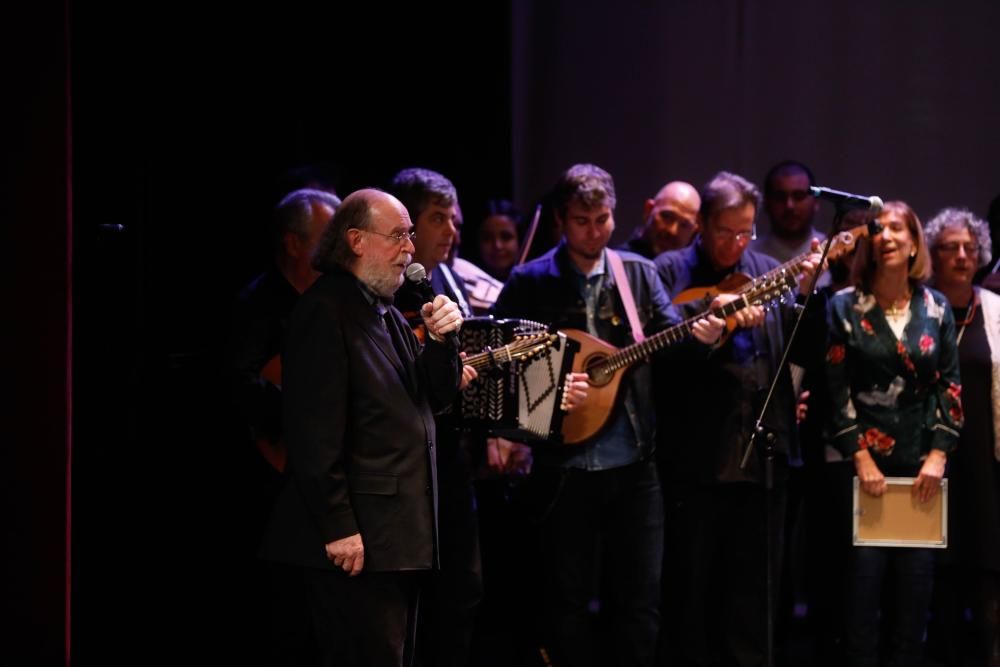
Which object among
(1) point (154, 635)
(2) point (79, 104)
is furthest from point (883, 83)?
(1) point (154, 635)

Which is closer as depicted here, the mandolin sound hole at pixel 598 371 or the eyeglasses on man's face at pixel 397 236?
the eyeglasses on man's face at pixel 397 236

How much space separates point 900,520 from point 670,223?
1799mm

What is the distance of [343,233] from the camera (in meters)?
3.55

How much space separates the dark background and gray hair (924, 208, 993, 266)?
145 cm

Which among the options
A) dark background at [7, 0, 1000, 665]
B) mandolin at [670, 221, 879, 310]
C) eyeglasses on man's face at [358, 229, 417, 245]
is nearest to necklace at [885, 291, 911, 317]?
mandolin at [670, 221, 879, 310]

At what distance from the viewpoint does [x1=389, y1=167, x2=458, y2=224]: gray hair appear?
4.37 m

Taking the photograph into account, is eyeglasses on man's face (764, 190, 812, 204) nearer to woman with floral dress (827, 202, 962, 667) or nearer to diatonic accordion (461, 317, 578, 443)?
→ woman with floral dress (827, 202, 962, 667)

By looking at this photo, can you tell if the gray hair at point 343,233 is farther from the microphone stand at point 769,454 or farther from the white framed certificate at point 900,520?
the white framed certificate at point 900,520

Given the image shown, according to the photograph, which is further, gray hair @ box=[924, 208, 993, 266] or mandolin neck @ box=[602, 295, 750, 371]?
gray hair @ box=[924, 208, 993, 266]

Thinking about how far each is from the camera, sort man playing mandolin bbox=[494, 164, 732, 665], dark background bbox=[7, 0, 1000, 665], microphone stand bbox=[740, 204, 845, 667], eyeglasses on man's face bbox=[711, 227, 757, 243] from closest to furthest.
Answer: dark background bbox=[7, 0, 1000, 665] < microphone stand bbox=[740, 204, 845, 667] < man playing mandolin bbox=[494, 164, 732, 665] < eyeglasses on man's face bbox=[711, 227, 757, 243]

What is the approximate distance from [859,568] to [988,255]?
1.55m

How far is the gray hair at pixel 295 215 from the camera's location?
4.41 m

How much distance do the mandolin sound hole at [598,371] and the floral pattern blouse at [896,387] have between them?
890 mm

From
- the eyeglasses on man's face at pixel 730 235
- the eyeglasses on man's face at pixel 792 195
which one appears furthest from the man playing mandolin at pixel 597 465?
the eyeglasses on man's face at pixel 792 195
